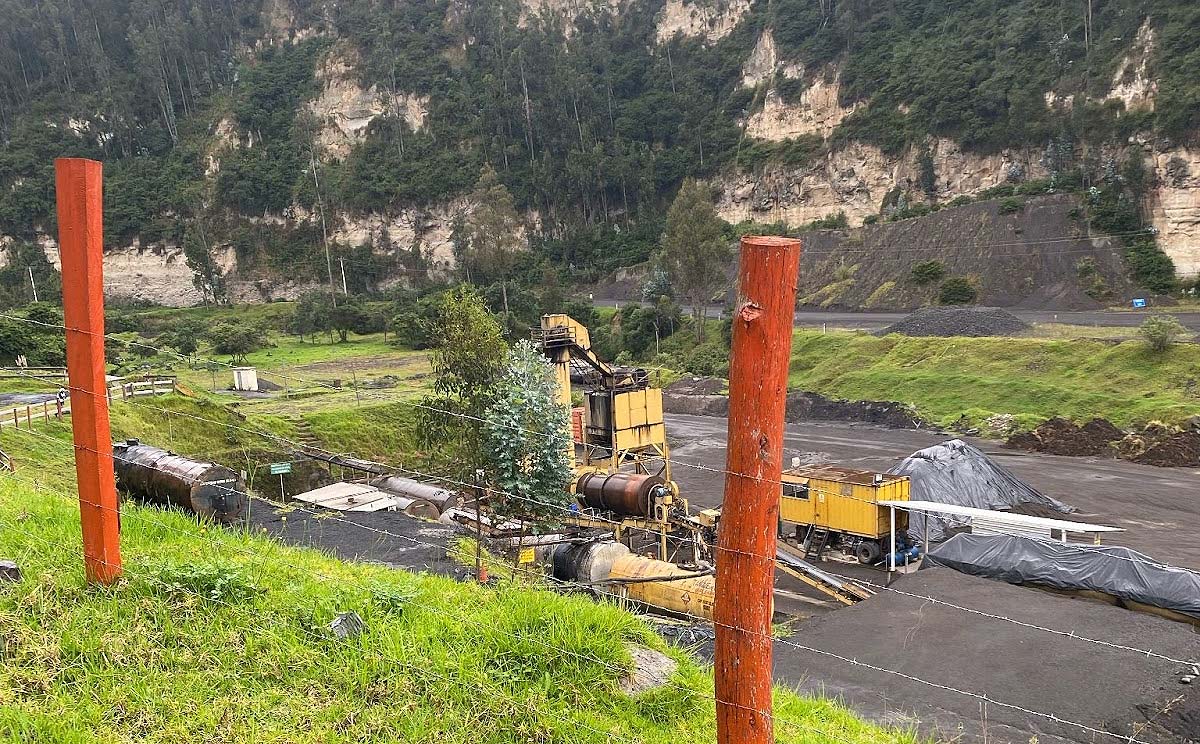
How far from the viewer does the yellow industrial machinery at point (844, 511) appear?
19797mm

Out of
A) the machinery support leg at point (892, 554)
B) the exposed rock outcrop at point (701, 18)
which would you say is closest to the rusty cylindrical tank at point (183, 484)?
the machinery support leg at point (892, 554)

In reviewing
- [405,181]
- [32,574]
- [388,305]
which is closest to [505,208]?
[388,305]

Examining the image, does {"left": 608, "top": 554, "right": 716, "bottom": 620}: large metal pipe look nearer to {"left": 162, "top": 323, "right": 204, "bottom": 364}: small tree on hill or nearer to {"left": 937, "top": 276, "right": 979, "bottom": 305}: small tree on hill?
{"left": 162, "top": 323, "right": 204, "bottom": 364}: small tree on hill

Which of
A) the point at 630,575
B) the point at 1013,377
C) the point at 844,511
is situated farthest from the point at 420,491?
the point at 1013,377

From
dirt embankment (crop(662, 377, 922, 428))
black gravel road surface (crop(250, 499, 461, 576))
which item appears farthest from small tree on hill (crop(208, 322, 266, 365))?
black gravel road surface (crop(250, 499, 461, 576))

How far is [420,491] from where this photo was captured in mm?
22781

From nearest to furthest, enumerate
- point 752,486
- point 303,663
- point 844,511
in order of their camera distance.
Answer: point 752,486, point 303,663, point 844,511

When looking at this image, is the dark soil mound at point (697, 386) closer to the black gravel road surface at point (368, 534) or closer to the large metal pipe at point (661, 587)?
the black gravel road surface at point (368, 534)

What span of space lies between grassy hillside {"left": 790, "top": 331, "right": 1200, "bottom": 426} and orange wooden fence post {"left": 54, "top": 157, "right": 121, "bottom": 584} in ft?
115

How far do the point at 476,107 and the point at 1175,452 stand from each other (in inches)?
3304

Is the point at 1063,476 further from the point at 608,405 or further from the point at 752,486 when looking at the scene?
the point at 752,486

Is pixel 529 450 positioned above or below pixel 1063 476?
above

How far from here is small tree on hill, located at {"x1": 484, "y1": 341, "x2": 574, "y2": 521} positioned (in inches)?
804

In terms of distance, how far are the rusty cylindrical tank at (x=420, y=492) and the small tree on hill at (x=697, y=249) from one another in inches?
1422
